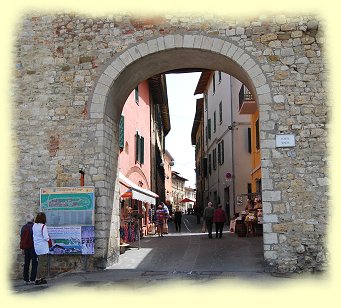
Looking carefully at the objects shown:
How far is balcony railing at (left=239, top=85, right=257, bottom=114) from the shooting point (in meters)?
16.5

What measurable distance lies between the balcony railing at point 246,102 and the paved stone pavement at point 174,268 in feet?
19.3

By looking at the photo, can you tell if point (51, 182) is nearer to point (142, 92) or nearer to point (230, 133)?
point (142, 92)

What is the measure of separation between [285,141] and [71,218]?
15.5 ft

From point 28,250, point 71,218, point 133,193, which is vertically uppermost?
point 133,193

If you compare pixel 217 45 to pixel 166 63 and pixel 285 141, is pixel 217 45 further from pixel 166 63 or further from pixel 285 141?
pixel 285 141

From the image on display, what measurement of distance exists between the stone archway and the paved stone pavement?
85 cm

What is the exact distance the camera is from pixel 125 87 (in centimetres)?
1045

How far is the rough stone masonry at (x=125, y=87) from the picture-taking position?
28.1 ft

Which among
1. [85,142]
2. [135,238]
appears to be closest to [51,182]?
[85,142]

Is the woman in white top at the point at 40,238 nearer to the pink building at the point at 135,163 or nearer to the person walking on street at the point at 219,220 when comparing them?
the pink building at the point at 135,163

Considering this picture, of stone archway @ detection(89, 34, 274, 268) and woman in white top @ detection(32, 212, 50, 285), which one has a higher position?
stone archway @ detection(89, 34, 274, 268)

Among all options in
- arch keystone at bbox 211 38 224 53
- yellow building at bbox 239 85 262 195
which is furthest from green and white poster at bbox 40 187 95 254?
yellow building at bbox 239 85 262 195

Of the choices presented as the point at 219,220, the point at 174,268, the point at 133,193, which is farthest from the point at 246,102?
the point at 174,268

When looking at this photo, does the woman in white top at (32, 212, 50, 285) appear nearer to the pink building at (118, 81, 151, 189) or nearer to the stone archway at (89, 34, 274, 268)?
the stone archway at (89, 34, 274, 268)
